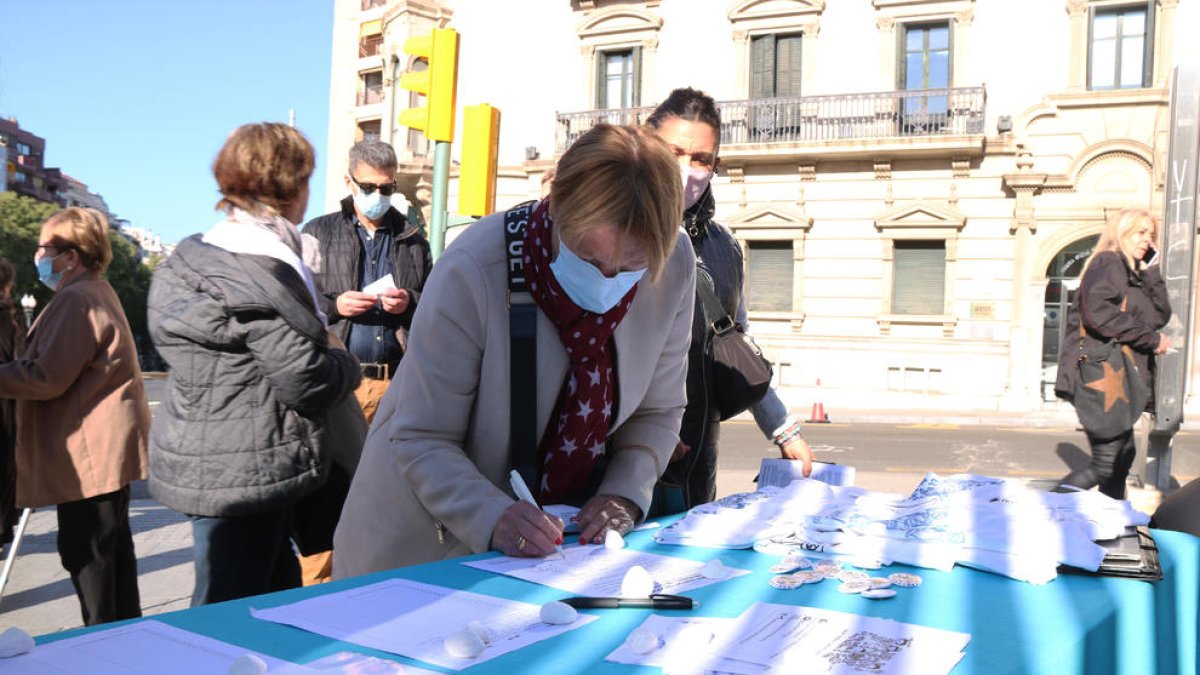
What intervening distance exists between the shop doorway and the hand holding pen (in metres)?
19.2

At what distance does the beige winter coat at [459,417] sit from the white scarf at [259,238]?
0.88 metres

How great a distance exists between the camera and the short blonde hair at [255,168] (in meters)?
3.00

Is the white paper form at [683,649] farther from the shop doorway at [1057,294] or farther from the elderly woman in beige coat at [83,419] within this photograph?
the shop doorway at [1057,294]

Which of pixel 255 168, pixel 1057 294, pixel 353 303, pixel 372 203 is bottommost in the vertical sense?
pixel 353 303

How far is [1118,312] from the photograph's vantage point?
5.92 meters

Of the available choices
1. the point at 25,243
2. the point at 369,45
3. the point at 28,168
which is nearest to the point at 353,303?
the point at 369,45

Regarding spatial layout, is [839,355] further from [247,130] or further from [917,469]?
[247,130]

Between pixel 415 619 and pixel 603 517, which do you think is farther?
pixel 603 517

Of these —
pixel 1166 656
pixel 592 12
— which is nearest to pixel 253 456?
pixel 1166 656

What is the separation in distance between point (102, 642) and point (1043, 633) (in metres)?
1.39

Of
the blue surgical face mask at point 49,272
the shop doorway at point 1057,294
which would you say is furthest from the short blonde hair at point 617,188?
the shop doorway at point 1057,294

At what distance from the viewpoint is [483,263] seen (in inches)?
81.9

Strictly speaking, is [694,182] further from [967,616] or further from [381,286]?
[967,616]

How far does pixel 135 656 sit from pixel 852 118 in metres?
21.1
